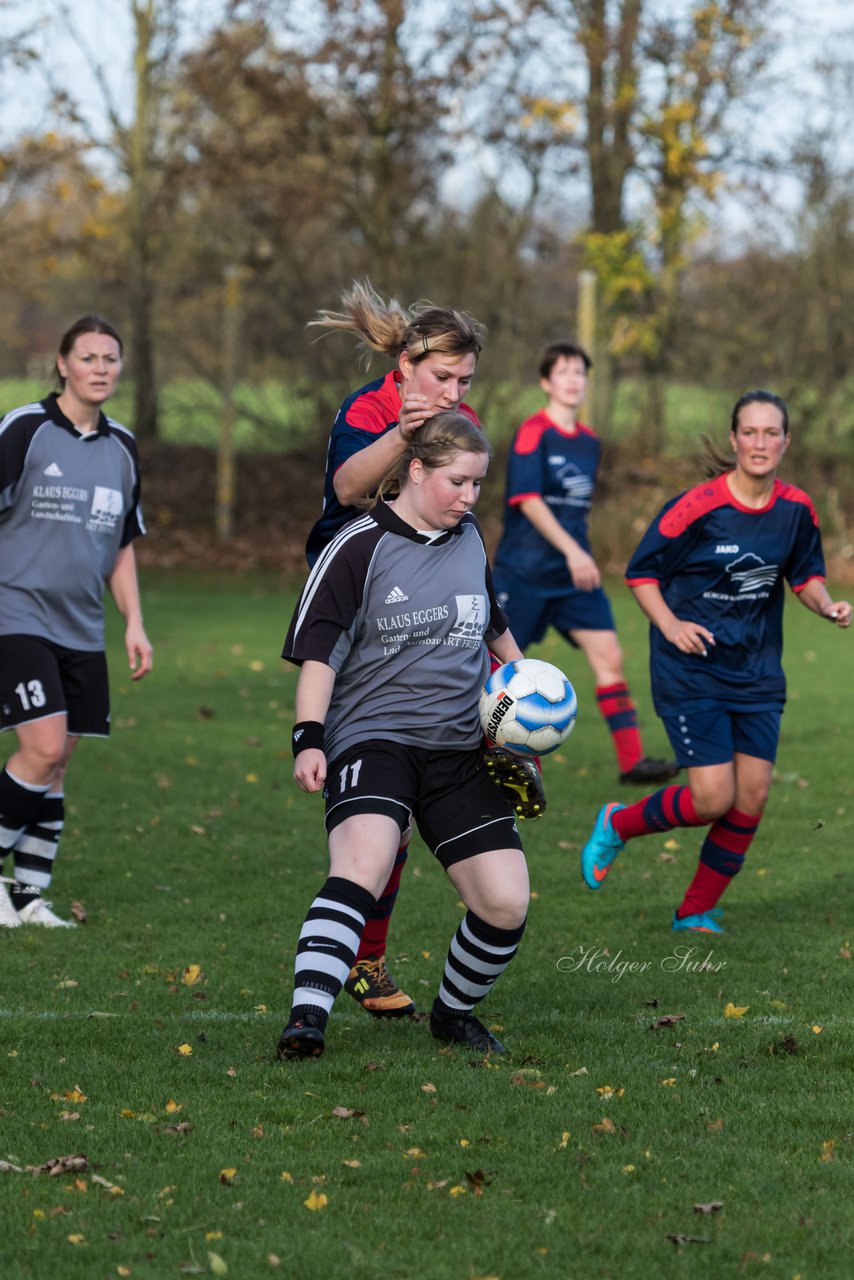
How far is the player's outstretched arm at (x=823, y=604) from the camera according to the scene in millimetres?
6145

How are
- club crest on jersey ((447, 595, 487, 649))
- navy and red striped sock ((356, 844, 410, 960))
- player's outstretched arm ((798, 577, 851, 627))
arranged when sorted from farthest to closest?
player's outstretched arm ((798, 577, 851, 627)) < navy and red striped sock ((356, 844, 410, 960)) < club crest on jersey ((447, 595, 487, 649))

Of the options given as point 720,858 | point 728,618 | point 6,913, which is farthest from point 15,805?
point 728,618

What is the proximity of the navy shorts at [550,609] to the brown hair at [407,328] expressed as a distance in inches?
188

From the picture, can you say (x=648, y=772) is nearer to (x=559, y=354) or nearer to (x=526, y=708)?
(x=559, y=354)

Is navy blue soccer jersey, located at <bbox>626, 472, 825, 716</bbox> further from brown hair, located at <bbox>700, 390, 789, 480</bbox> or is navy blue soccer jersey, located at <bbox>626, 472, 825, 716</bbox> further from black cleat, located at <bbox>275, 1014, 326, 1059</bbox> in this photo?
black cleat, located at <bbox>275, 1014, 326, 1059</bbox>

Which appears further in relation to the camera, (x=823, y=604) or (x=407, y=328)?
(x=823, y=604)

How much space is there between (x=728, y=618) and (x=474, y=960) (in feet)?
7.17

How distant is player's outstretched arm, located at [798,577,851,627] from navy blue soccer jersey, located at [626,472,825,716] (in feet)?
0.12

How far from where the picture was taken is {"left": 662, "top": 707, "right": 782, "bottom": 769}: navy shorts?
246 inches

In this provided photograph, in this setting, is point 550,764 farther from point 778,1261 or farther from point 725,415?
point 725,415

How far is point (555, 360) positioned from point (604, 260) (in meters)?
14.3

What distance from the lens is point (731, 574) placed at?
20.6 feet

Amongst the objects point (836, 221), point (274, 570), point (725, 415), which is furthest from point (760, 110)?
point (274, 570)

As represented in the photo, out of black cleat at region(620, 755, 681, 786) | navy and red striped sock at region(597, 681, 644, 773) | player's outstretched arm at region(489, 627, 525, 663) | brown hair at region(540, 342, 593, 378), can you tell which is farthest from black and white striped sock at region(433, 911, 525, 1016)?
brown hair at region(540, 342, 593, 378)
